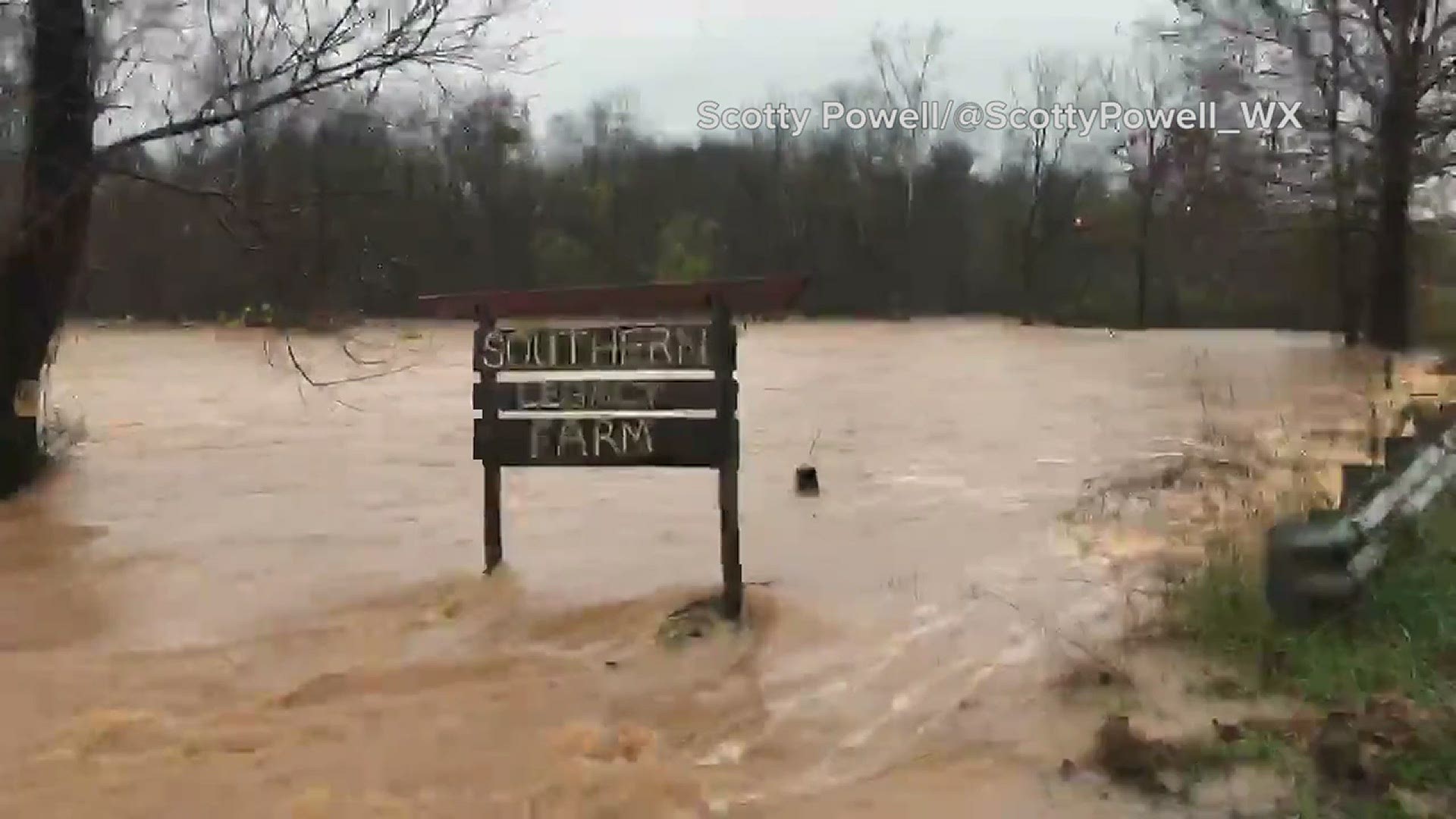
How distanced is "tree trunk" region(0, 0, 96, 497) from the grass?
9337 millimetres

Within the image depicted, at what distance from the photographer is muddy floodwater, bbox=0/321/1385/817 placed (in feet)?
17.2

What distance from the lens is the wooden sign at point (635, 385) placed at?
7414mm

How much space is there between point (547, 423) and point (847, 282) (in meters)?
64.6

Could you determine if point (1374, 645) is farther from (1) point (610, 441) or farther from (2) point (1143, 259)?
(2) point (1143, 259)

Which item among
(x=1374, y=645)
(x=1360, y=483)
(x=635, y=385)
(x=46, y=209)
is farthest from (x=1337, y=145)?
(x=1374, y=645)

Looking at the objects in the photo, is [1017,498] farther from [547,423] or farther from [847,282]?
[847,282]

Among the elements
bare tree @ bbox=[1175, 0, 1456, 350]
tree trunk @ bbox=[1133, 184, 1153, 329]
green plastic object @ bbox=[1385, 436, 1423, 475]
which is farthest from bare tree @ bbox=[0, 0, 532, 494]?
tree trunk @ bbox=[1133, 184, 1153, 329]

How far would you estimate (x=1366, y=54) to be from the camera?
101 ft

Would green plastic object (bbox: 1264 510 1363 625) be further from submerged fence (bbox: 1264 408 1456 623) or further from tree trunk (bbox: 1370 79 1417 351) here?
tree trunk (bbox: 1370 79 1417 351)

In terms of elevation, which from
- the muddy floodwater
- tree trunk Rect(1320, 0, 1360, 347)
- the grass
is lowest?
the muddy floodwater

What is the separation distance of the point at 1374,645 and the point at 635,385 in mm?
3515

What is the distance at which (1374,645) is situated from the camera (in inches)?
224

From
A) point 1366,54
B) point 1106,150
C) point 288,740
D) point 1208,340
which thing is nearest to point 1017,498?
point 288,740

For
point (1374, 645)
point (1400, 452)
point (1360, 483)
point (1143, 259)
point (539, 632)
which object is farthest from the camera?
point (1143, 259)
